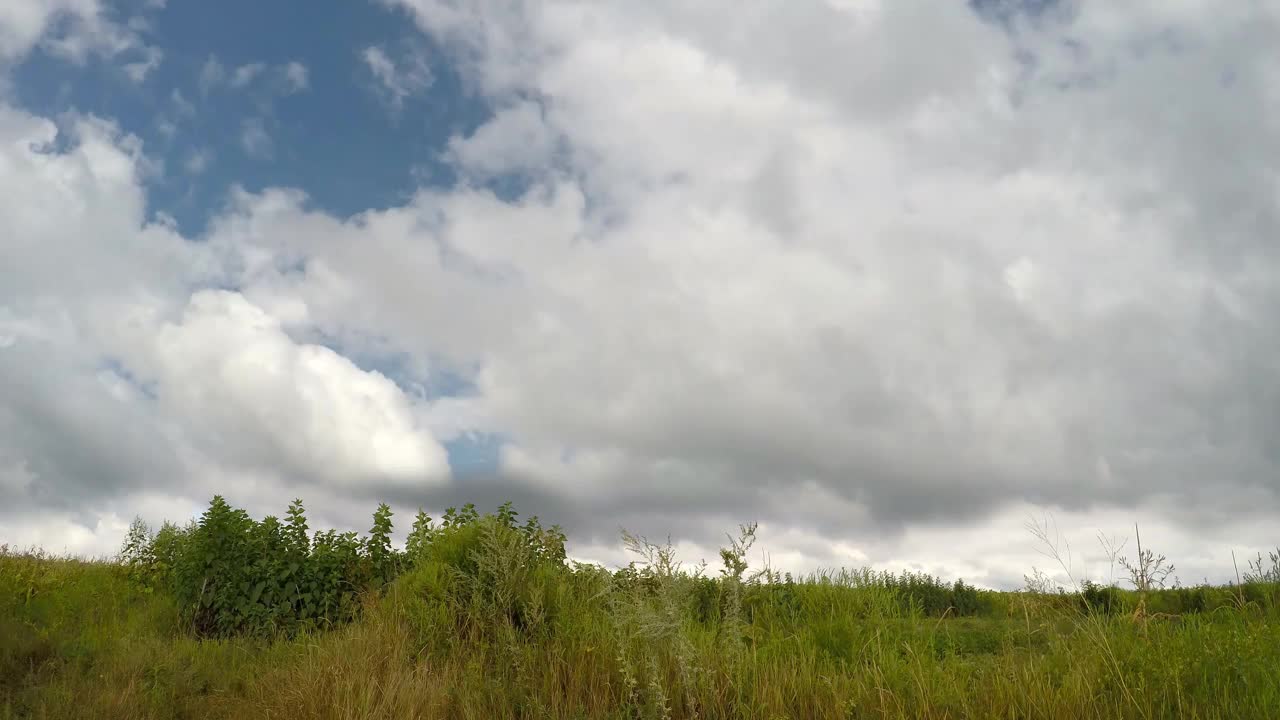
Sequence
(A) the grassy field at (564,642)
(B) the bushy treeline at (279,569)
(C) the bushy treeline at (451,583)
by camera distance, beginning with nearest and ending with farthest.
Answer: (A) the grassy field at (564,642)
(C) the bushy treeline at (451,583)
(B) the bushy treeline at (279,569)

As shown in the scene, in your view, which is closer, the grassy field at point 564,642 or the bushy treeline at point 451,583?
the grassy field at point 564,642

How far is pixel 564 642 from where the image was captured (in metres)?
8.01

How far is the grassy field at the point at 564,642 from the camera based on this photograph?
5.47m

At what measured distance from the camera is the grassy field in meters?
5.47

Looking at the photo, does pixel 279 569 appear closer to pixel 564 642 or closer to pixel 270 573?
pixel 270 573

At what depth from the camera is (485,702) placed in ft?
22.6

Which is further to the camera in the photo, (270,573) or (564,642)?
(270,573)

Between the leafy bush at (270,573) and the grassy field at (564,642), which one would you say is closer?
the grassy field at (564,642)

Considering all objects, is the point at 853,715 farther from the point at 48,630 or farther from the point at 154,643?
the point at 48,630

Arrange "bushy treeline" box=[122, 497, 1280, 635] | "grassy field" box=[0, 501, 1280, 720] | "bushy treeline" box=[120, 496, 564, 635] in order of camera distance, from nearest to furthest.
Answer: "grassy field" box=[0, 501, 1280, 720]
"bushy treeline" box=[122, 497, 1280, 635]
"bushy treeline" box=[120, 496, 564, 635]

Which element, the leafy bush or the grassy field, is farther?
the leafy bush

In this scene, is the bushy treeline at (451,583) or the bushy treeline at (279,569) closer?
the bushy treeline at (451,583)

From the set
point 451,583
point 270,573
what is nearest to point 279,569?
point 270,573

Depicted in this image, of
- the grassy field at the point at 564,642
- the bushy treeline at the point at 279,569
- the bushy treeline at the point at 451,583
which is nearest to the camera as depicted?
the grassy field at the point at 564,642
